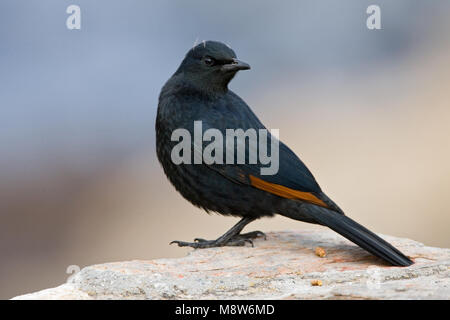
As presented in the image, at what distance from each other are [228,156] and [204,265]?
29.3 inches

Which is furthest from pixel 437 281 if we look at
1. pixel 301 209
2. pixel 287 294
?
pixel 301 209

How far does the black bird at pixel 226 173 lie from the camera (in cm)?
421

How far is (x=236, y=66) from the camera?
14.8 ft

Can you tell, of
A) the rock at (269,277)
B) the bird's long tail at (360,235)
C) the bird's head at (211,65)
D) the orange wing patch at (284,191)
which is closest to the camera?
the rock at (269,277)

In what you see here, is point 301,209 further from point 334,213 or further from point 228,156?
point 228,156

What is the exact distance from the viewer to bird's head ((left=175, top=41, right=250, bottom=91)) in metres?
4.57

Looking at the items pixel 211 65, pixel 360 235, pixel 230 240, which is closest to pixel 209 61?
pixel 211 65

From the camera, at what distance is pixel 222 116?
447 cm

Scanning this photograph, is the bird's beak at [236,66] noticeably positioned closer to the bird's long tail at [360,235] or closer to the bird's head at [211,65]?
the bird's head at [211,65]

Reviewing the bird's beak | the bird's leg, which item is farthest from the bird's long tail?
the bird's beak

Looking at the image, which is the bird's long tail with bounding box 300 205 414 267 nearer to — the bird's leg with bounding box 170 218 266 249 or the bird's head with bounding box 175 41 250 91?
the bird's leg with bounding box 170 218 266 249

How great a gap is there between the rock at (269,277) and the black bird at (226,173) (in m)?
0.24

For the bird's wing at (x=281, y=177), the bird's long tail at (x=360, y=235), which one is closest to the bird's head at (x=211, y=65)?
the bird's wing at (x=281, y=177)

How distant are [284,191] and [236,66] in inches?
36.1
